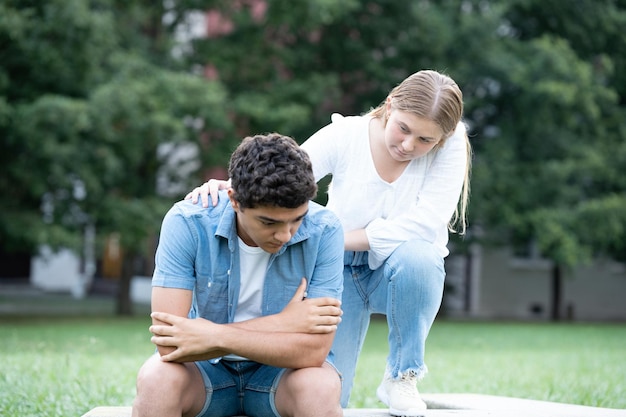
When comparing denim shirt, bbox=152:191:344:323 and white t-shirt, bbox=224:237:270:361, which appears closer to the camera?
denim shirt, bbox=152:191:344:323

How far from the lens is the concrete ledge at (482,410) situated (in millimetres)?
4137

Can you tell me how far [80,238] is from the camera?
16.7 m

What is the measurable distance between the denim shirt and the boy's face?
10cm

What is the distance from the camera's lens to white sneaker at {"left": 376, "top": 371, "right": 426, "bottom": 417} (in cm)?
424

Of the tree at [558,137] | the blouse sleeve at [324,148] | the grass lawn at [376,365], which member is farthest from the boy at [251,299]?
the tree at [558,137]

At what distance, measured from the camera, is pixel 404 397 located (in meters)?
4.30

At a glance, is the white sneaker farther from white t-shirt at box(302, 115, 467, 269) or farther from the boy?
the boy

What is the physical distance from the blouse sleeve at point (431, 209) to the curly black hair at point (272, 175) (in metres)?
1.05

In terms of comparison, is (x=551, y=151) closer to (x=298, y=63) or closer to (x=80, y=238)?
(x=298, y=63)

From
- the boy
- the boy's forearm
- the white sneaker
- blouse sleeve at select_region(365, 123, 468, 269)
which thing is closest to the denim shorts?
the boy

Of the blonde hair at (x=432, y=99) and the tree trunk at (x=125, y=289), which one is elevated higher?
the blonde hair at (x=432, y=99)

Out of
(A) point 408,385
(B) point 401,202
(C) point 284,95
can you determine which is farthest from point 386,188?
(C) point 284,95

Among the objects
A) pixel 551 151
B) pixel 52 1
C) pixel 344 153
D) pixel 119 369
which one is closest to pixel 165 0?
pixel 52 1

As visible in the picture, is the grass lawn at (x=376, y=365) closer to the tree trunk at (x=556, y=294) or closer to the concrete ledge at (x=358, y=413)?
the concrete ledge at (x=358, y=413)
